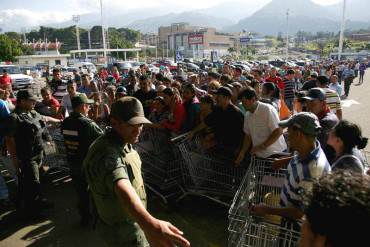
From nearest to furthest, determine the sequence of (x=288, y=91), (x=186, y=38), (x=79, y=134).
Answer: (x=79, y=134) → (x=288, y=91) → (x=186, y=38)

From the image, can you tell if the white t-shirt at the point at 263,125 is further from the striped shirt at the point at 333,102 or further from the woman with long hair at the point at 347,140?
the striped shirt at the point at 333,102

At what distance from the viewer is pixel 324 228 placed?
45.3 inches

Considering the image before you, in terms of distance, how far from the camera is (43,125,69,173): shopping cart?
591 centimetres

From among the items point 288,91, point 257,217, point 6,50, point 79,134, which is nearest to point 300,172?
point 257,217

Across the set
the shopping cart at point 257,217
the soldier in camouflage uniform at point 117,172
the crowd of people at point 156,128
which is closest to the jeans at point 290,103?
the crowd of people at point 156,128

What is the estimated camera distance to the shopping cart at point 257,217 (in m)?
2.40

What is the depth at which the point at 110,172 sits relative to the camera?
2049mm

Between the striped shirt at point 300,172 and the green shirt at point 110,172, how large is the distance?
1187 mm

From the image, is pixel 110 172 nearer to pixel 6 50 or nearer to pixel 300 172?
pixel 300 172

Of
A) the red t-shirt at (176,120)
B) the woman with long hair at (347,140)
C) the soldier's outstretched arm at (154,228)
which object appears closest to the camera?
the soldier's outstretched arm at (154,228)

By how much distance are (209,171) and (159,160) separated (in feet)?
3.22

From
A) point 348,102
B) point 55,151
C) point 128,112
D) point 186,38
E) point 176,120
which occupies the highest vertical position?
point 186,38

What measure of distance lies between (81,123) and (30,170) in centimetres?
140

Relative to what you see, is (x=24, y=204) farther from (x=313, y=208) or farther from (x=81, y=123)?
(x=313, y=208)
